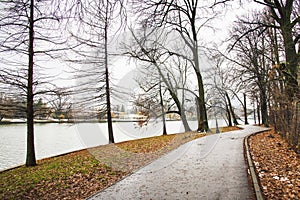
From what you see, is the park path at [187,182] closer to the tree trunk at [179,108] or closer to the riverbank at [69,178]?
the riverbank at [69,178]

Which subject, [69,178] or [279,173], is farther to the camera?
[69,178]

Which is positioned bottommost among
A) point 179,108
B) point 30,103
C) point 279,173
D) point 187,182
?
point 187,182

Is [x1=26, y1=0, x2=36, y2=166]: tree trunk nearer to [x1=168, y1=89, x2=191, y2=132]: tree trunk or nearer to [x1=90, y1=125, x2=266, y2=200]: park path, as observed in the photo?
[x1=90, y1=125, x2=266, y2=200]: park path

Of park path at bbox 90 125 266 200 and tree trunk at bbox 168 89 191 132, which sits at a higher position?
tree trunk at bbox 168 89 191 132

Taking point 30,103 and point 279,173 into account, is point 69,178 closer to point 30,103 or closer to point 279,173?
point 30,103

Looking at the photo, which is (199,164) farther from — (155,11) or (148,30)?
(155,11)

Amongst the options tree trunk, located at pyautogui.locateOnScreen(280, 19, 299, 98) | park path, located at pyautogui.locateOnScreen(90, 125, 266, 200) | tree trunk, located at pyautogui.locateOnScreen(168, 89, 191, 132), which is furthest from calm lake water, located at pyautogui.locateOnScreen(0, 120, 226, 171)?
tree trunk, located at pyautogui.locateOnScreen(280, 19, 299, 98)

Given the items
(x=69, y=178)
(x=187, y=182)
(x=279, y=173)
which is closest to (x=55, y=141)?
(x=69, y=178)

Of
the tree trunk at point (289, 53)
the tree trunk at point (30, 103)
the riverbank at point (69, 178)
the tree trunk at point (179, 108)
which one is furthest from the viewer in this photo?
the tree trunk at point (179, 108)

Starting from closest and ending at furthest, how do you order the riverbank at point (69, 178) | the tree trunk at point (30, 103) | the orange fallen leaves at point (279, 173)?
the orange fallen leaves at point (279, 173)
the riverbank at point (69, 178)
the tree trunk at point (30, 103)

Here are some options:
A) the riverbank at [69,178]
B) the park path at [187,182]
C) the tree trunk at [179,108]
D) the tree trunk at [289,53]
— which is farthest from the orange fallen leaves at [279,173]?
the tree trunk at [179,108]

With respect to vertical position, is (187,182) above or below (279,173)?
below

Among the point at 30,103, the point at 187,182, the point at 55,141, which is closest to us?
the point at 187,182

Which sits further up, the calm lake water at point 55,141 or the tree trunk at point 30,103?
the tree trunk at point 30,103
